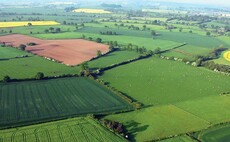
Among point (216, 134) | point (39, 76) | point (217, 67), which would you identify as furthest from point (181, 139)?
point (217, 67)

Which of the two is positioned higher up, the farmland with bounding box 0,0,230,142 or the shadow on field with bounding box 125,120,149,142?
the farmland with bounding box 0,0,230,142

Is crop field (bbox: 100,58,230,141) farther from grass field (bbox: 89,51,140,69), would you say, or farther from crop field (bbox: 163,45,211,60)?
crop field (bbox: 163,45,211,60)

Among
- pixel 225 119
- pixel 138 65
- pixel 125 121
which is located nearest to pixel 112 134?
pixel 125 121

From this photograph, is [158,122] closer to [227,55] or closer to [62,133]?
[62,133]

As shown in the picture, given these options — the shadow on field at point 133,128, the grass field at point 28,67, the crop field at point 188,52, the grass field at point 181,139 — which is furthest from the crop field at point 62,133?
the crop field at point 188,52

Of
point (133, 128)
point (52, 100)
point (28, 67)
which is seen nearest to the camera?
point (133, 128)

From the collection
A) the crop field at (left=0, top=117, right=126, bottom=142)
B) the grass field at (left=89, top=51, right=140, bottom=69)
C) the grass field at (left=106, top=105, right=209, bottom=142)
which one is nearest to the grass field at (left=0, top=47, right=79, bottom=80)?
the grass field at (left=89, top=51, right=140, bottom=69)
